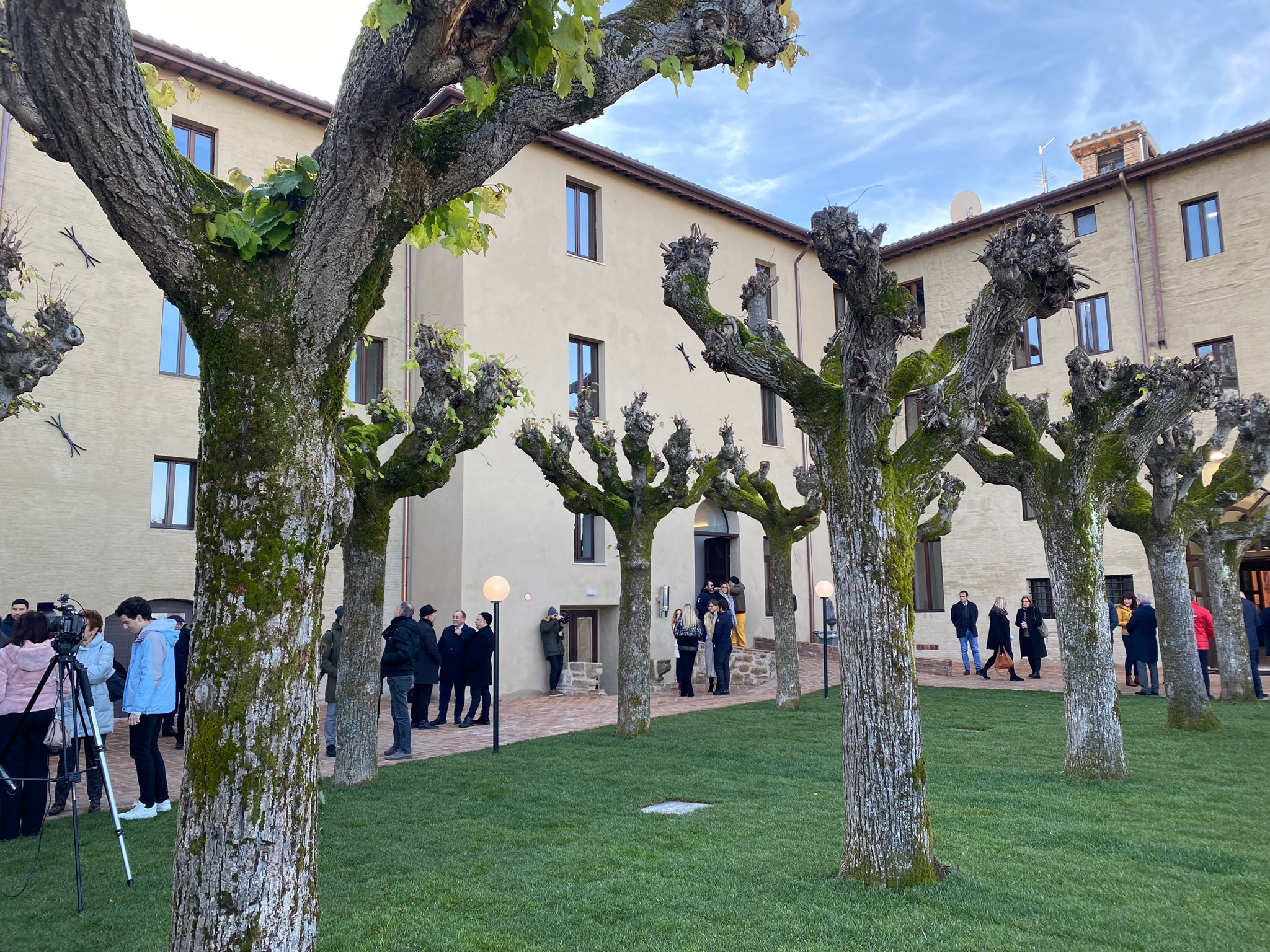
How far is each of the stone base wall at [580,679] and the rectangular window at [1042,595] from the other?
13.0 metres

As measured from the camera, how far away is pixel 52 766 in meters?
12.0

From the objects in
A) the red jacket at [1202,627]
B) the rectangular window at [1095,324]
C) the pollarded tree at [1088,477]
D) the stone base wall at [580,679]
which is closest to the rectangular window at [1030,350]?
the rectangular window at [1095,324]

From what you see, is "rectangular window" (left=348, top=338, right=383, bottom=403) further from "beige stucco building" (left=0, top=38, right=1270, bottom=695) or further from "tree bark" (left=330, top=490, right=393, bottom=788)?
"tree bark" (left=330, top=490, right=393, bottom=788)

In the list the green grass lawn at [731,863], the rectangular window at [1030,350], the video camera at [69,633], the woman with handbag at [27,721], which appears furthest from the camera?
the rectangular window at [1030,350]

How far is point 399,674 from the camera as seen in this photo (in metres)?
12.4

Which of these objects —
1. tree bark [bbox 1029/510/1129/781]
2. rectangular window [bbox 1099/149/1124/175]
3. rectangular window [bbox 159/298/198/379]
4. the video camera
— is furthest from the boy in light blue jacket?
rectangular window [bbox 1099/149/1124/175]

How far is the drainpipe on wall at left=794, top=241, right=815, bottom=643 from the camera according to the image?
26.9 metres

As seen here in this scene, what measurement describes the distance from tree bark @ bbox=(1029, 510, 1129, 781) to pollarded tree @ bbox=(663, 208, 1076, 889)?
12.1 feet

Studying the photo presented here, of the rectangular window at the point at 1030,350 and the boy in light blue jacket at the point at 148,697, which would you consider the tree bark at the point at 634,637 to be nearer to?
the boy in light blue jacket at the point at 148,697

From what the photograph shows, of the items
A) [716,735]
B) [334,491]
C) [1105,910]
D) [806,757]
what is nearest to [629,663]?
[716,735]

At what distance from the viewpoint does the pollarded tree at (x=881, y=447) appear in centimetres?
603

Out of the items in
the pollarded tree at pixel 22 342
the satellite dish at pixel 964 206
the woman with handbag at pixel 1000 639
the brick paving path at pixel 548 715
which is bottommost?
the brick paving path at pixel 548 715

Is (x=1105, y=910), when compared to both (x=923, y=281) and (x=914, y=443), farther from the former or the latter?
(x=923, y=281)

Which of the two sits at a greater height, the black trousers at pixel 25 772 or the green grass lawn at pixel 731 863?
the black trousers at pixel 25 772
